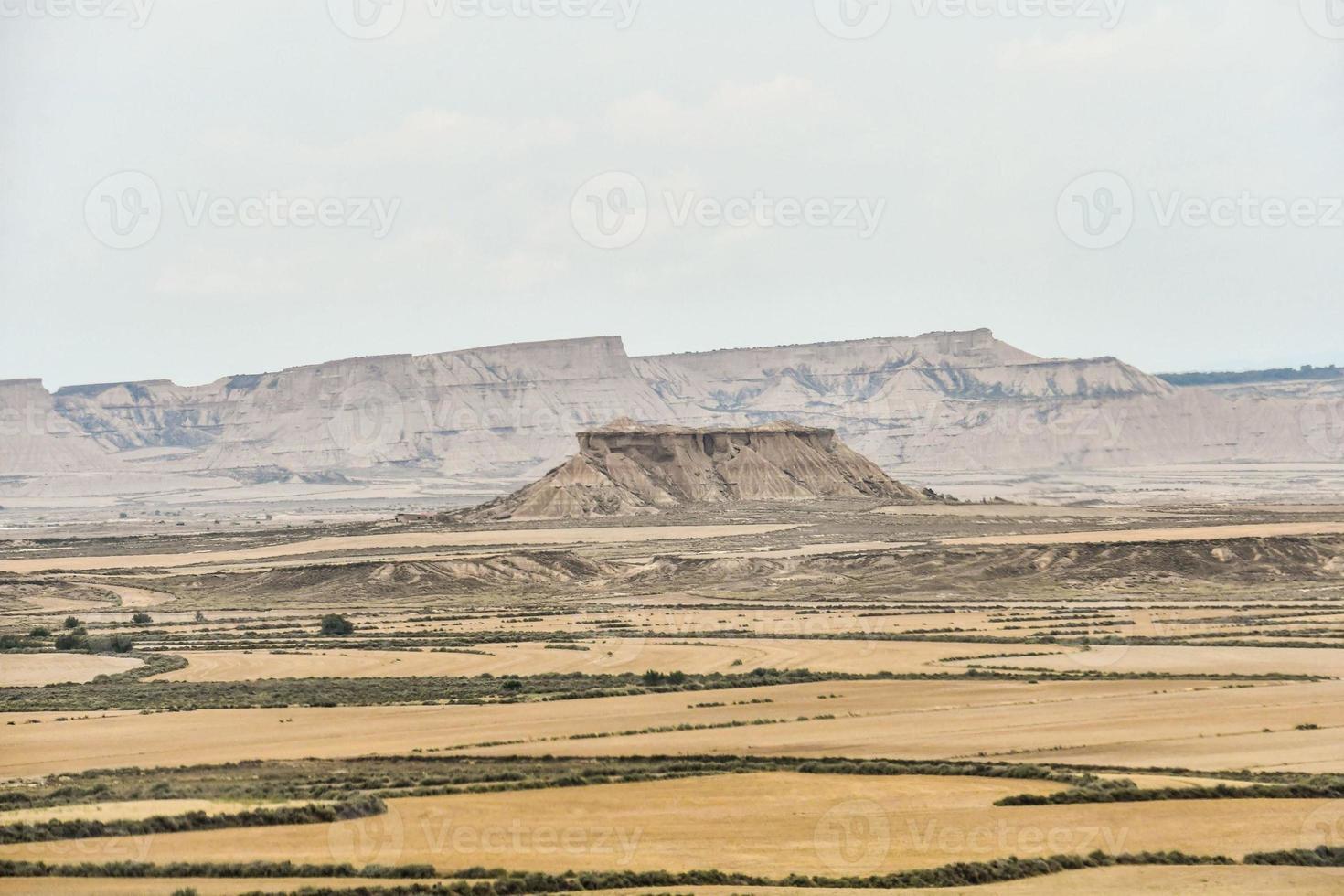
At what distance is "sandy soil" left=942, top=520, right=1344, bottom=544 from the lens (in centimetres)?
10175

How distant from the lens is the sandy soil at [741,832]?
29766mm

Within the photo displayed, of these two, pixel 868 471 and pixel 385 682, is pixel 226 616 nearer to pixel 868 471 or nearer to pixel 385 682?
pixel 385 682

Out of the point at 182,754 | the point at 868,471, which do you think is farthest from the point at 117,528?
the point at 182,754

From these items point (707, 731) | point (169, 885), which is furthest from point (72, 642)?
point (169, 885)

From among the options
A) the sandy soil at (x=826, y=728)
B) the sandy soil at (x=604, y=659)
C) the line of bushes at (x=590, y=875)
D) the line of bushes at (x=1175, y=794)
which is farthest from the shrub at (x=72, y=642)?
the line of bushes at (x=1175, y=794)

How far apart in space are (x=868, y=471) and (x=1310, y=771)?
138614 mm

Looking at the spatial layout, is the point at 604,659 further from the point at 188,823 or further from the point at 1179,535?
the point at 1179,535

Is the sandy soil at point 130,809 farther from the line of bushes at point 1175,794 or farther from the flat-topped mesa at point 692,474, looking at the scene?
the flat-topped mesa at point 692,474

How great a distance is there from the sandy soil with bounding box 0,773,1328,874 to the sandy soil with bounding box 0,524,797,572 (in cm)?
8755

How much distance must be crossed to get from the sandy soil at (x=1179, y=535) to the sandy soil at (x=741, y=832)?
68.7 metres

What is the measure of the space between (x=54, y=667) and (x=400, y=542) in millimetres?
66810

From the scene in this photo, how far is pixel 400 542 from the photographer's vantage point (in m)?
128

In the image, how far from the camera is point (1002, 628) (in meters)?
70.8

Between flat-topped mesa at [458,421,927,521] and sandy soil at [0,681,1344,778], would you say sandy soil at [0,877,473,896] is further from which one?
flat-topped mesa at [458,421,927,521]
